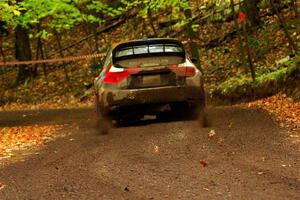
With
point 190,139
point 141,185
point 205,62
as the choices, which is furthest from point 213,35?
point 141,185

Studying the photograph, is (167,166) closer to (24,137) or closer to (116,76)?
(116,76)

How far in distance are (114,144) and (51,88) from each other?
1873cm

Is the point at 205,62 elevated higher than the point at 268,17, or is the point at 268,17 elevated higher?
the point at 268,17

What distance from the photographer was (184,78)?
10391mm

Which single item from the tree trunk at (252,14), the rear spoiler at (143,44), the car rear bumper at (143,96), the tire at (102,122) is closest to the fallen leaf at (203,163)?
the car rear bumper at (143,96)

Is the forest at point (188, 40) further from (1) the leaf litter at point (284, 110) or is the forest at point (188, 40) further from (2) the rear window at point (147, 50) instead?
(2) the rear window at point (147, 50)

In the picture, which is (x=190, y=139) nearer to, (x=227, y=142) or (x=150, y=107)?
(x=227, y=142)

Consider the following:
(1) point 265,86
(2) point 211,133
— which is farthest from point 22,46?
(2) point 211,133

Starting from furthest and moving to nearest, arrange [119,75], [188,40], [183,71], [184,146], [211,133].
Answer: [188,40] < [183,71] < [119,75] < [211,133] < [184,146]

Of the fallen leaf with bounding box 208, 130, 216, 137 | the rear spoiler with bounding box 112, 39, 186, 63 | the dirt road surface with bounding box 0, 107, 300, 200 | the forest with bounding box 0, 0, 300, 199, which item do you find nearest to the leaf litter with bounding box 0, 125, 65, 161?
the forest with bounding box 0, 0, 300, 199

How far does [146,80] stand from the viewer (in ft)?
33.6

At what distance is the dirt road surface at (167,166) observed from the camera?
16.4ft

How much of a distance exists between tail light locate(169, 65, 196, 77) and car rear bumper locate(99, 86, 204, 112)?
0.82 feet

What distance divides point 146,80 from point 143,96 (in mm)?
311
